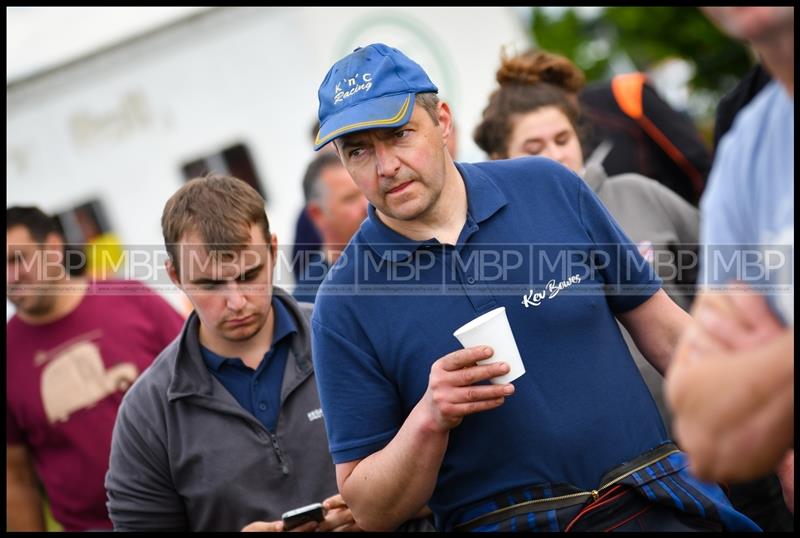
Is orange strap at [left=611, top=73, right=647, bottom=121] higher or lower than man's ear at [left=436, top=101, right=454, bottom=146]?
higher

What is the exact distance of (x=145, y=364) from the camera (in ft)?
15.8

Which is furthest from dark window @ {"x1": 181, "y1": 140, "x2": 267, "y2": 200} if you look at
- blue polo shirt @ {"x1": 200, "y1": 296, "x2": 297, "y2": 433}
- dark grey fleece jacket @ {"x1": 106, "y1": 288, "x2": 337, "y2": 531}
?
dark grey fleece jacket @ {"x1": 106, "y1": 288, "x2": 337, "y2": 531}

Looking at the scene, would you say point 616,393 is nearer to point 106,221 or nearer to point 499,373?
point 499,373

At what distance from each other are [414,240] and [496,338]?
1.40 ft

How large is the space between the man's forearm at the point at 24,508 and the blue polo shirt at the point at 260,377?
6.45 feet

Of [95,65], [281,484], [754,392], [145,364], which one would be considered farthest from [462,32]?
[754,392]

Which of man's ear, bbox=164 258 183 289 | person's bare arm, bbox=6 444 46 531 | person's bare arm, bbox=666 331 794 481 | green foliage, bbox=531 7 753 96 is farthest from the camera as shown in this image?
green foliage, bbox=531 7 753 96

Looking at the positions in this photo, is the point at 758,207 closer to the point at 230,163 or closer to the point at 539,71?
the point at 539,71

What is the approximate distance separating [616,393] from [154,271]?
5859mm

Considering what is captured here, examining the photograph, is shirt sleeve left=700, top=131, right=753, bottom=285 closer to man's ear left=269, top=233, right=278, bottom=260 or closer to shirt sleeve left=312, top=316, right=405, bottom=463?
shirt sleeve left=312, top=316, right=405, bottom=463

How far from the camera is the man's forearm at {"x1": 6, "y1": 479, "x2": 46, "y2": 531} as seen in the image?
4.96 m

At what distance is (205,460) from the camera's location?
3402mm

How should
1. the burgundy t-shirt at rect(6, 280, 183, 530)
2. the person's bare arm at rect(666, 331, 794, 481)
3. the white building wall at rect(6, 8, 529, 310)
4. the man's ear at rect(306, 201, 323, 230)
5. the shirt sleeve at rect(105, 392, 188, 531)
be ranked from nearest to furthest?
the person's bare arm at rect(666, 331, 794, 481)
the shirt sleeve at rect(105, 392, 188, 531)
the burgundy t-shirt at rect(6, 280, 183, 530)
the man's ear at rect(306, 201, 323, 230)
the white building wall at rect(6, 8, 529, 310)

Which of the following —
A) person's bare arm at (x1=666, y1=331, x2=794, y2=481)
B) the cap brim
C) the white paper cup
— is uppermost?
the cap brim
